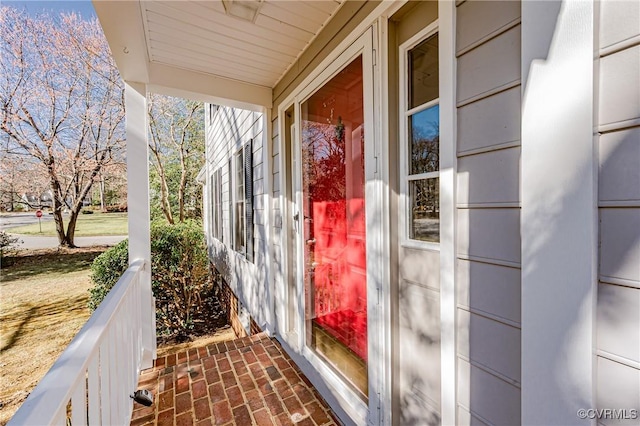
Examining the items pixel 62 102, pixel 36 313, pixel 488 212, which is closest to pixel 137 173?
pixel 488 212

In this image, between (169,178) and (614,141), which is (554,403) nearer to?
(614,141)

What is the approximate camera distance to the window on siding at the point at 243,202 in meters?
3.99

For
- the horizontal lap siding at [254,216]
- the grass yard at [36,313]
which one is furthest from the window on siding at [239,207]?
the grass yard at [36,313]

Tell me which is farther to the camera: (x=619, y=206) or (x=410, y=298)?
(x=410, y=298)

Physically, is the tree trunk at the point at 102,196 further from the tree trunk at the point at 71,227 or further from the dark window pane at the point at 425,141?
the dark window pane at the point at 425,141

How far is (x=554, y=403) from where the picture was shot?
85cm

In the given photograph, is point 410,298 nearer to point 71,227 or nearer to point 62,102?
point 62,102

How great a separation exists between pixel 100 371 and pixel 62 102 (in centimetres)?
1134

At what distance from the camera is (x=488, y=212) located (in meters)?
1.06

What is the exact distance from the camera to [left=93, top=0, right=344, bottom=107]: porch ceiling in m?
1.86

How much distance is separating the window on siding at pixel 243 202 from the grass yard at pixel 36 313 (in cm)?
320

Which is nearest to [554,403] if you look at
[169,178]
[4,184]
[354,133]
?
[354,133]

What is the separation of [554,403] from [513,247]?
1.58 ft

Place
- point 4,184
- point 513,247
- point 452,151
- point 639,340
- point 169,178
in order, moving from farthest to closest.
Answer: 1. point 169,178
2. point 4,184
3. point 452,151
4. point 513,247
5. point 639,340
